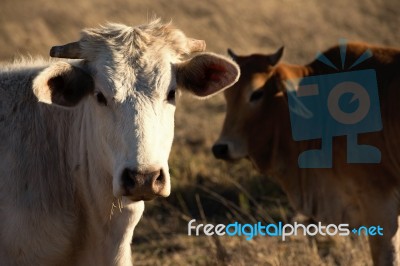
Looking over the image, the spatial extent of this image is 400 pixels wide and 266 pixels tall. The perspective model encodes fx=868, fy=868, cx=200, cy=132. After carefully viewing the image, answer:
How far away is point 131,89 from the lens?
4941 mm

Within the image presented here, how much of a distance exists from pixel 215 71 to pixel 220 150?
251 cm

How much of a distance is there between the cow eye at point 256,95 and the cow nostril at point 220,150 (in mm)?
535

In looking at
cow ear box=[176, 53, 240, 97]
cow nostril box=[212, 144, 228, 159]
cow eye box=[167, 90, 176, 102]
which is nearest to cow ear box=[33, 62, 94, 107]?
cow eye box=[167, 90, 176, 102]

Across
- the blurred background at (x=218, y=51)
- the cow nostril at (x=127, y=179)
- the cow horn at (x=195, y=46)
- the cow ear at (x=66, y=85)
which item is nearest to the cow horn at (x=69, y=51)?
the cow ear at (x=66, y=85)

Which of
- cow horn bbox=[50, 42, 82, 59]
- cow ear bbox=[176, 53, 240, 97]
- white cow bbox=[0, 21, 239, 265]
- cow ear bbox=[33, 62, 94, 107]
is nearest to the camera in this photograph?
white cow bbox=[0, 21, 239, 265]

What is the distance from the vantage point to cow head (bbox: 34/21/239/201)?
4707 mm

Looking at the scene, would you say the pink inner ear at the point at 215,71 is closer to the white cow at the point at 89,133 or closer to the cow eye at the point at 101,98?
the white cow at the point at 89,133

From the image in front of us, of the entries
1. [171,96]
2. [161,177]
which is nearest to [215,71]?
[171,96]

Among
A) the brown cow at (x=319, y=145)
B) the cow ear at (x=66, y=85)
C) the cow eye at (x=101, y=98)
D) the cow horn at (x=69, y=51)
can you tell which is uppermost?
the cow horn at (x=69, y=51)

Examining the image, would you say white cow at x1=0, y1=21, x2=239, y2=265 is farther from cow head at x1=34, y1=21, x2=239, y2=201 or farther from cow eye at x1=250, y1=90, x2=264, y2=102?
cow eye at x1=250, y1=90, x2=264, y2=102

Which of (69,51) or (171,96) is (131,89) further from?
(69,51)

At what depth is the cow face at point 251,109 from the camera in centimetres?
802

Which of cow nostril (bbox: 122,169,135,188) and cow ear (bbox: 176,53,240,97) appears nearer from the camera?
cow nostril (bbox: 122,169,135,188)

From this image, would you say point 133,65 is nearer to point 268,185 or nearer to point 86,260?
point 86,260
